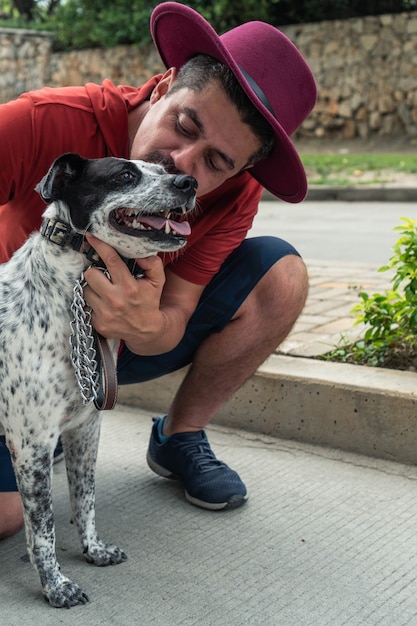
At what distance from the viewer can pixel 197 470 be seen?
3.22m

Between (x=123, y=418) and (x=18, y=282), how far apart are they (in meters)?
1.62

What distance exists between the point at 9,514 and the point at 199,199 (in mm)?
1251

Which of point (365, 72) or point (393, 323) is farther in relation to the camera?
point (365, 72)

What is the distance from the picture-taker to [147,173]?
2.45m

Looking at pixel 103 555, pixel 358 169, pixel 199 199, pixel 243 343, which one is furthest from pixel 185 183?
pixel 358 169

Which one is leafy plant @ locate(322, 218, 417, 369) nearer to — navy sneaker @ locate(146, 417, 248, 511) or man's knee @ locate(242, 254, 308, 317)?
man's knee @ locate(242, 254, 308, 317)

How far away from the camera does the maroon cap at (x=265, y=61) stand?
2686 millimetres

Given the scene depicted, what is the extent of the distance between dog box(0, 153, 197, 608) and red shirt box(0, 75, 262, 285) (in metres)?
0.30

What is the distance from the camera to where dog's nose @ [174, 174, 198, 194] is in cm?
238

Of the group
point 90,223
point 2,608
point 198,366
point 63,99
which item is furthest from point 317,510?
point 63,99

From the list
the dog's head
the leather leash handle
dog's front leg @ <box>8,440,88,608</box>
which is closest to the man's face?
the dog's head

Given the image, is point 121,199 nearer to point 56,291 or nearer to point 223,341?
point 56,291

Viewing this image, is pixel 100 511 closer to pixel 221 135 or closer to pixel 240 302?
pixel 240 302

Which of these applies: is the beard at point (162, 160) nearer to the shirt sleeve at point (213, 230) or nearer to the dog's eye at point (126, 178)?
the dog's eye at point (126, 178)
